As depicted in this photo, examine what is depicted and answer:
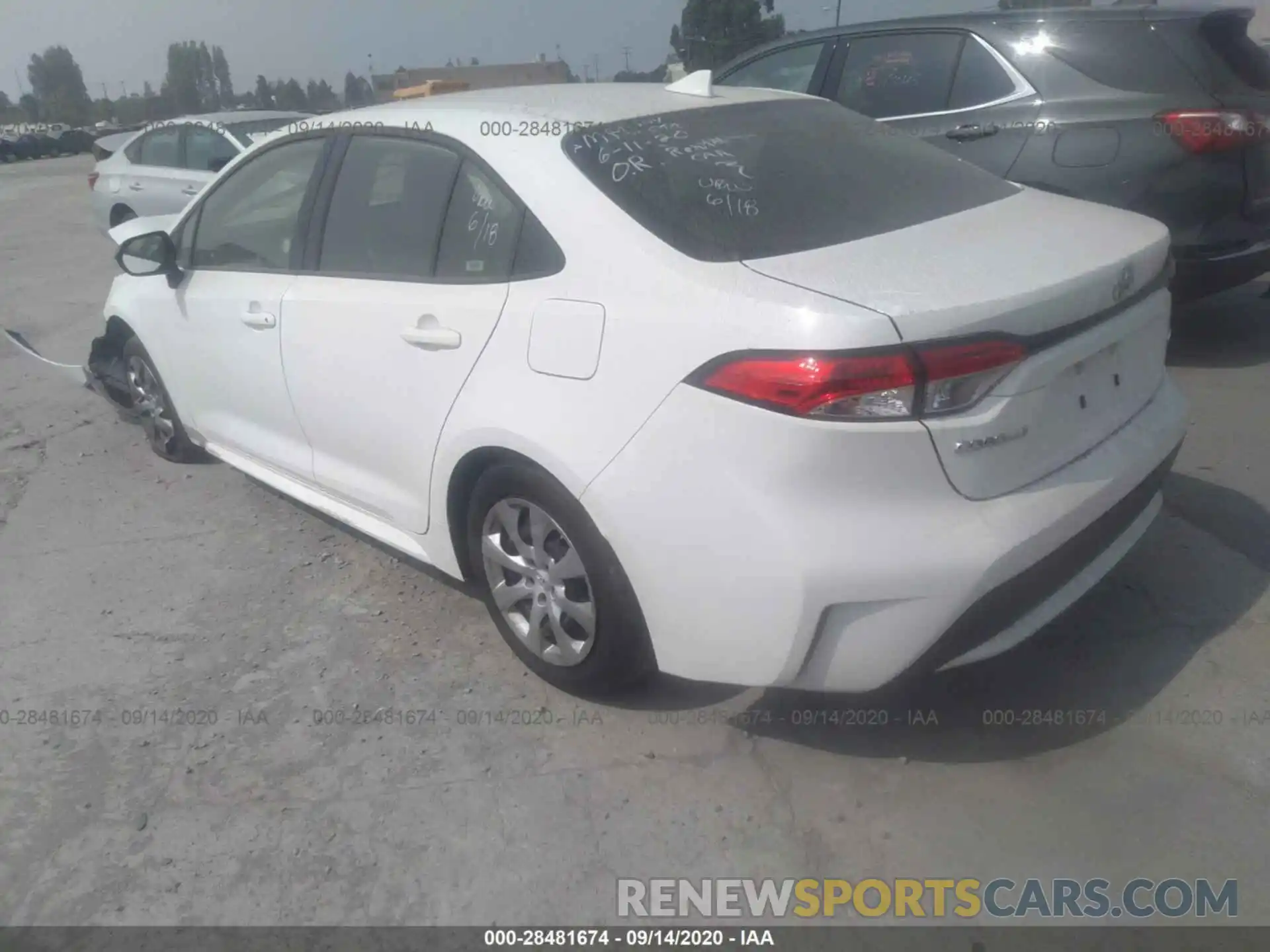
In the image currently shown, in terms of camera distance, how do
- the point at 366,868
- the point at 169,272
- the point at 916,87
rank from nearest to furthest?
1. the point at 366,868
2. the point at 169,272
3. the point at 916,87

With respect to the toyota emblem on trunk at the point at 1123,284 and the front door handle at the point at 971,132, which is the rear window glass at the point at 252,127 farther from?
the toyota emblem on trunk at the point at 1123,284

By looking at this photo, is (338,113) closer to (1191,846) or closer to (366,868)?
(366,868)

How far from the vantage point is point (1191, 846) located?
2.37 metres

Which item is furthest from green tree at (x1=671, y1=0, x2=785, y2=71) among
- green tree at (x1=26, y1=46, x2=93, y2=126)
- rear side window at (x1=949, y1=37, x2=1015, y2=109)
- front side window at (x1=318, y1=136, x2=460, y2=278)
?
green tree at (x1=26, y1=46, x2=93, y2=126)

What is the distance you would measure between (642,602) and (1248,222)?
399cm

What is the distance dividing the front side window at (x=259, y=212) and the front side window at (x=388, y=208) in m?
0.24

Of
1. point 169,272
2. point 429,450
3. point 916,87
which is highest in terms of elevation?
point 916,87

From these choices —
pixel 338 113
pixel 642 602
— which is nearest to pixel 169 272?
pixel 338 113

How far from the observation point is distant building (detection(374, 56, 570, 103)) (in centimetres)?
1370

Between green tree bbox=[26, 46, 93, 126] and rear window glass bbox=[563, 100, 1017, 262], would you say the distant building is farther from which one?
green tree bbox=[26, 46, 93, 126]

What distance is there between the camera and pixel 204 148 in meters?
9.84

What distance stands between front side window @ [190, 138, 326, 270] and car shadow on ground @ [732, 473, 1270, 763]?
Answer: 233 cm

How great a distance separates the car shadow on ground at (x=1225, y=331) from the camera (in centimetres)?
539

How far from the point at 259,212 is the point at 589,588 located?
2.17 metres
